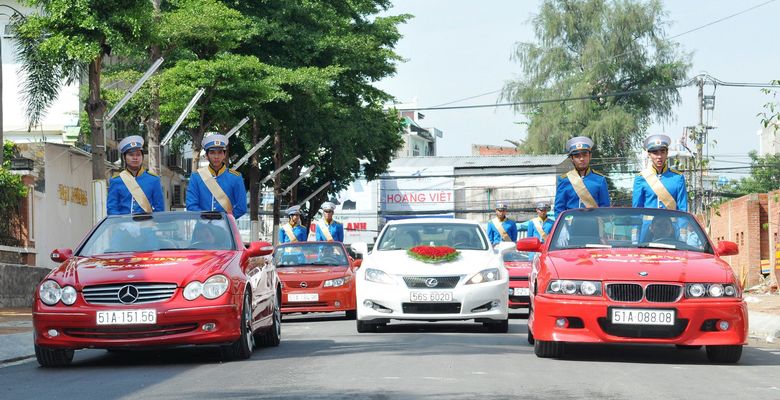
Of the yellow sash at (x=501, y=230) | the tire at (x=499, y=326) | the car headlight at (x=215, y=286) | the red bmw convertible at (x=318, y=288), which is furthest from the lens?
the yellow sash at (x=501, y=230)

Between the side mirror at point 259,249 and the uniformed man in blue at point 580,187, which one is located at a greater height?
the uniformed man in blue at point 580,187

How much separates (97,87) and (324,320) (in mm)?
6391

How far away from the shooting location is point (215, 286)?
12.2m

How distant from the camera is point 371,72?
48.9 metres

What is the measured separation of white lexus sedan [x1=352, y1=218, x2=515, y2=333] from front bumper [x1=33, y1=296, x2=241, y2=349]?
4.73 meters

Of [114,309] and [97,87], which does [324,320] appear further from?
[114,309]

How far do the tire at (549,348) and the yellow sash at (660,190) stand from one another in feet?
10.7

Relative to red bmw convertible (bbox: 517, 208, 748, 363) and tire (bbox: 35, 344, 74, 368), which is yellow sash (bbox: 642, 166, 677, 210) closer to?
red bmw convertible (bbox: 517, 208, 748, 363)

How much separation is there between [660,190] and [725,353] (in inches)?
132

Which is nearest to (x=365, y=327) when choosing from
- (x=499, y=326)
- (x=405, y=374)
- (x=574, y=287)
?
(x=499, y=326)

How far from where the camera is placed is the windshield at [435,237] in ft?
58.3

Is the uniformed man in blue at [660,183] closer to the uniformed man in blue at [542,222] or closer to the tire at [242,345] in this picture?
the tire at [242,345]

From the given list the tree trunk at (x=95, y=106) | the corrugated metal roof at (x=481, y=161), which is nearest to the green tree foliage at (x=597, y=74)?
the corrugated metal roof at (x=481, y=161)

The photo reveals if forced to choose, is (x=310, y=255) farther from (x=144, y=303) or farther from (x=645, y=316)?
(x=645, y=316)
